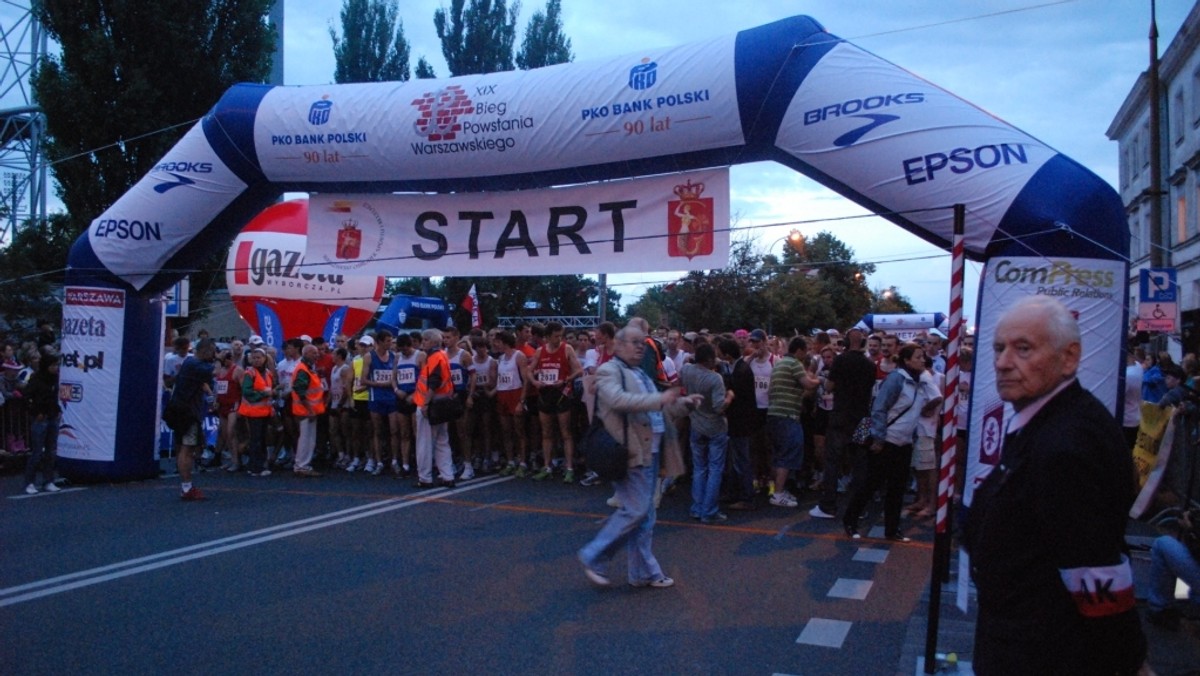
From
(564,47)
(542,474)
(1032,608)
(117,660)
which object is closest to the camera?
(1032,608)

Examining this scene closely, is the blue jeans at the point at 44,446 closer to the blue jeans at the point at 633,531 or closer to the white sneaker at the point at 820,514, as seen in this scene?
the blue jeans at the point at 633,531

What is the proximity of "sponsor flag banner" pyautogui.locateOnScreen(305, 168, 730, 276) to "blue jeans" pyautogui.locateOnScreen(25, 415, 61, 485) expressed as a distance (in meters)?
3.94

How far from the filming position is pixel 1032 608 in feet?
7.75

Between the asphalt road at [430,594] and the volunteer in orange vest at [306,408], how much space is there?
2764 mm

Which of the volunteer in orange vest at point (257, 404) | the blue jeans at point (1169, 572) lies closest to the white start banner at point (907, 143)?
the blue jeans at point (1169, 572)

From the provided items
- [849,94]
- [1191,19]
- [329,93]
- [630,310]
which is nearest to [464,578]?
[849,94]

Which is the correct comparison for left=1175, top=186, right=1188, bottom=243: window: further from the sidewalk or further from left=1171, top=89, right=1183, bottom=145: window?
the sidewalk

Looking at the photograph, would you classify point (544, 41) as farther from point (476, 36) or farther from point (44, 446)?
point (44, 446)

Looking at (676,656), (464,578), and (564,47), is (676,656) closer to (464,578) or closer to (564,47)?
(464,578)

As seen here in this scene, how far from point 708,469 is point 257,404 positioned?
22.8 feet

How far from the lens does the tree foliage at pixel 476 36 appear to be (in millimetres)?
32688

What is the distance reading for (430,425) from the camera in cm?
1102

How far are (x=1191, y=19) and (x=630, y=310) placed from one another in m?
32.6

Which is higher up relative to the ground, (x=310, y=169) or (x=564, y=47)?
(x=564, y=47)
